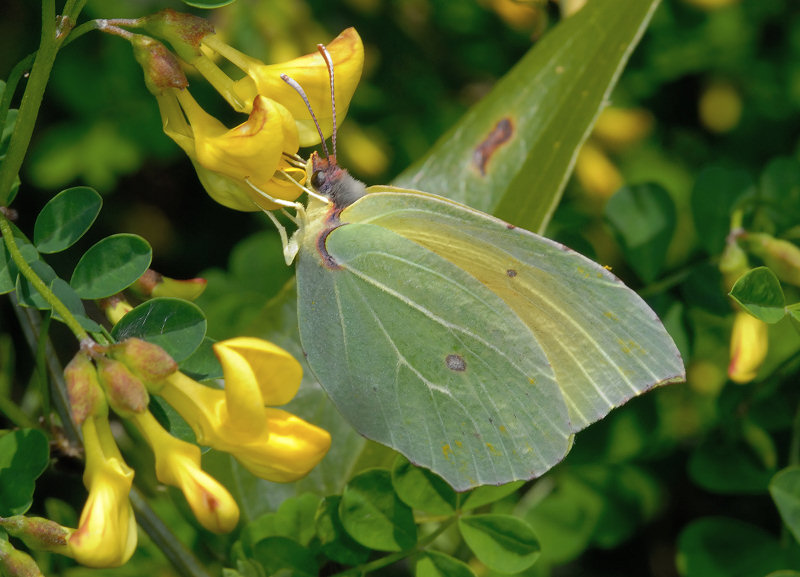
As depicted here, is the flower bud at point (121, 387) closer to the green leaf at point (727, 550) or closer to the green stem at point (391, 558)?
the green stem at point (391, 558)

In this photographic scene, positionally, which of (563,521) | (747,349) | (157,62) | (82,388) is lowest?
(563,521)

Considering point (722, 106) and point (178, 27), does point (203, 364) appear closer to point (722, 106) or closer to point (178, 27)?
point (178, 27)

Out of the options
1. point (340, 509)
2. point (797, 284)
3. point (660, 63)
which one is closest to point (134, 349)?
point (340, 509)

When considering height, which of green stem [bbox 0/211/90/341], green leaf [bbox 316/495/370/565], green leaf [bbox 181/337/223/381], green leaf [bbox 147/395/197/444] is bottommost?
green leaf [bbox 316/495/370/565]

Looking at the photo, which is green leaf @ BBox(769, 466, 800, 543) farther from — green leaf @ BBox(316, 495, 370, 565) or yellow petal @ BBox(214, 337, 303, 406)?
yellow petal @ BBox(214, 337, 303, 406)

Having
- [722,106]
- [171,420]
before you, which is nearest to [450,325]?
[171,420]

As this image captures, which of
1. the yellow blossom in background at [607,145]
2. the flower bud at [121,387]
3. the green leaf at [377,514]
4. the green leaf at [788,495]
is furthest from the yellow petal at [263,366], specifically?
the yellow blossom in background at [607,145]

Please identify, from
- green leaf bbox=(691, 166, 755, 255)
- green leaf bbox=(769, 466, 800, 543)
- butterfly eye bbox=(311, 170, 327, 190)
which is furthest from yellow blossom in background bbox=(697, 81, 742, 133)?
butterfly eye bbox=(311, 170, 327, 190)
